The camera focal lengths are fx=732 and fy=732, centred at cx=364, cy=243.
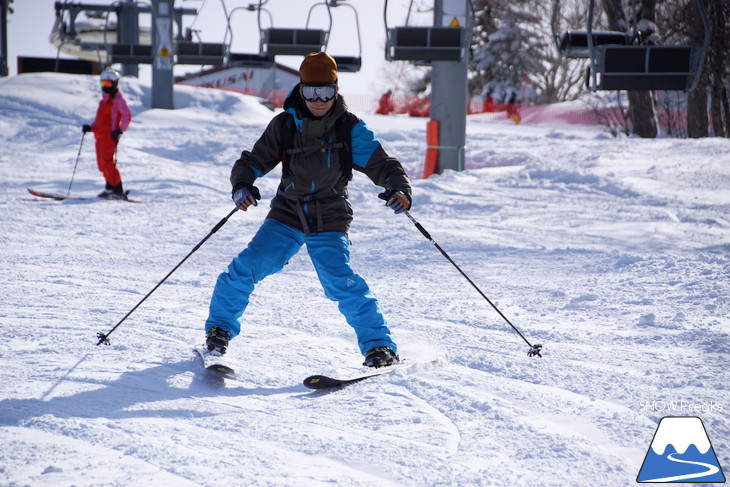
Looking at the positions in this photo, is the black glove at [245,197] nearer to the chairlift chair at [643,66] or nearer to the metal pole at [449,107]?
the chairlift chair at [643,66]

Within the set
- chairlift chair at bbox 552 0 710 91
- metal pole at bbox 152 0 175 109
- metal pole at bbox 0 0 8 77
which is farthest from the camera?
metal pole at bbox 0 0 8 77

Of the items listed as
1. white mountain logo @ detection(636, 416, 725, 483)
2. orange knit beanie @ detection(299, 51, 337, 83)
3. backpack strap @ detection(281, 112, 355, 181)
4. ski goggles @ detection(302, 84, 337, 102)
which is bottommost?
white mountain logo @ detection(636, 416, 725, 483)

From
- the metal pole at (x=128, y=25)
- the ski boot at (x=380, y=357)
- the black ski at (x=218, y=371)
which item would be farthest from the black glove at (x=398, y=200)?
the metal pole at (x=128, y=25)

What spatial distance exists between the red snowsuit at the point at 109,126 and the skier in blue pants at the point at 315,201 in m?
6.27

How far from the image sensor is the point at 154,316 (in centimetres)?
419

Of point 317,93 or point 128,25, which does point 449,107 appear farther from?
point 128,25

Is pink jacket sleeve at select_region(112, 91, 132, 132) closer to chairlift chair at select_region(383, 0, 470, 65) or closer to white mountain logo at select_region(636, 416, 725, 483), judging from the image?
chairlift chair at select_region(383, 0, 470, 65)

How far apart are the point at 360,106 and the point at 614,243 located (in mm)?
25927

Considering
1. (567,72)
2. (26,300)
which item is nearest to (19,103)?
(26,300)

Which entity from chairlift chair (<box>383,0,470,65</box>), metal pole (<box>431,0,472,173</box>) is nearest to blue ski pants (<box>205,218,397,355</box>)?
chairlift chair (<box>383,0,470,65</box>)

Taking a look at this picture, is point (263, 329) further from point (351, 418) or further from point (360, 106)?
point (360, 106)

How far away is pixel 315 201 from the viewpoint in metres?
3.33

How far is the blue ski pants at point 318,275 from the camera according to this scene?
3.27 metres

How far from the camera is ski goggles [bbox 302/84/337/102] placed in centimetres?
324
